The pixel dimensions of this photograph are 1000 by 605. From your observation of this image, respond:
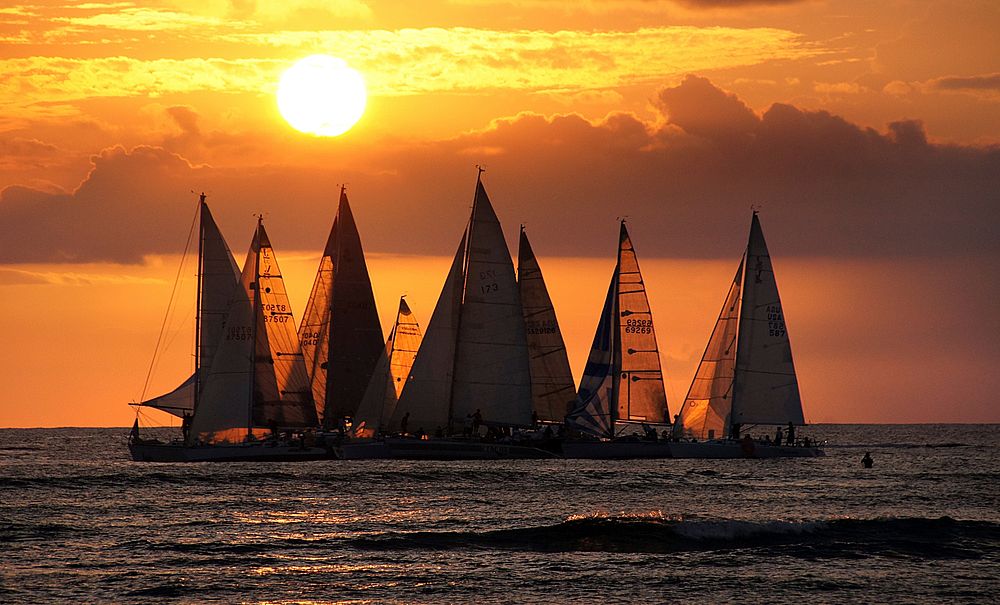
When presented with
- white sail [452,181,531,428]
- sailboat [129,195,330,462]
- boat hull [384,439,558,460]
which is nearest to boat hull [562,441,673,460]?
boat hull [384,439,558,460]

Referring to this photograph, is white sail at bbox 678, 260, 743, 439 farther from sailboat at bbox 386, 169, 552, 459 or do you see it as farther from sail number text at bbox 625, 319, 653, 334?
sailboat at bbox 386, 169, 552, 459

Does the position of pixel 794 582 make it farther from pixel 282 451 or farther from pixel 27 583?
pixel 282 451

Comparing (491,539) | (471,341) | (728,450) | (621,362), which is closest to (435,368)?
(471,341)

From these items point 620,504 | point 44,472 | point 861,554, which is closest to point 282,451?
point 44,472

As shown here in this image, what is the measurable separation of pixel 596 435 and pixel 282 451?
19.6 metres

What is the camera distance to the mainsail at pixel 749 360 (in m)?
94.0

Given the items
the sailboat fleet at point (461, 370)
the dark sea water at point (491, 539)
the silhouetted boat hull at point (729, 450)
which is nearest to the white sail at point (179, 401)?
the sailboat fleet at point (461, 370)

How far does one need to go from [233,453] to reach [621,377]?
24521 mm

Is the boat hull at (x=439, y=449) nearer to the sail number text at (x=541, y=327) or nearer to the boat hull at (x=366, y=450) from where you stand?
the boat hull at (x=366, y=450)

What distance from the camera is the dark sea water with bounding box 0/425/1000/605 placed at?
41.6 meters

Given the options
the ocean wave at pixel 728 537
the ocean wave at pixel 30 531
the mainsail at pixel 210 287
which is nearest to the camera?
the ocean wave at pixel 728 537

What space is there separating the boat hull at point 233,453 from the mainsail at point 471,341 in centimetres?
666

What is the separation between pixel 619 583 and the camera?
42.6 metres

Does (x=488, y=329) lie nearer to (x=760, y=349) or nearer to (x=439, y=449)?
(x=439, y=449)
